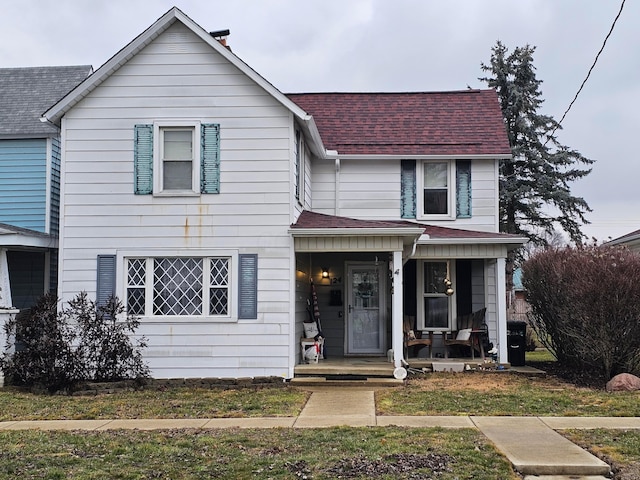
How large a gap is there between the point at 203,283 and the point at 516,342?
6.69 meters

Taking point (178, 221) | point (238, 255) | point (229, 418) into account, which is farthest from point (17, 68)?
point (229, 418)

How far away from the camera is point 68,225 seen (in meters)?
12.4

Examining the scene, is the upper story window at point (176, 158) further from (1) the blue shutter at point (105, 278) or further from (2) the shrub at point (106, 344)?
(2) the shrub at point (106, 344)

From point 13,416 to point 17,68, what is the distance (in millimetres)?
10613

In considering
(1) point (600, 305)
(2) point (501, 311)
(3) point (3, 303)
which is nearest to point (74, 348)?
(3) point (3, 303)

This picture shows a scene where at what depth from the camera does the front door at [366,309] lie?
587 inches

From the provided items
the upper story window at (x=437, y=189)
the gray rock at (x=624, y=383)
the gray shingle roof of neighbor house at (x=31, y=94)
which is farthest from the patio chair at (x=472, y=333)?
the gray shingle roof of neighbor house at (x=31, y=94)

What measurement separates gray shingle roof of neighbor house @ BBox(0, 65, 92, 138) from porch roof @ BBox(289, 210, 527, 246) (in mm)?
6121

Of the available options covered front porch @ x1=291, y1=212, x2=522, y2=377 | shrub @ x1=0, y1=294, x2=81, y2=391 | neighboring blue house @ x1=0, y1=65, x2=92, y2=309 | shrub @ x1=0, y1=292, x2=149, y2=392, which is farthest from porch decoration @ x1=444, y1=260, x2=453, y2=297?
neighboring blue house @ x1=0, y1=65, x2=92, y2=309

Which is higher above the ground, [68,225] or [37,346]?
[68,225]

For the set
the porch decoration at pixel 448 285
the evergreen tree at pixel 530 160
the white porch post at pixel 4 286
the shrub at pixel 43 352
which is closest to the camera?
the shrub at pixel 43 352

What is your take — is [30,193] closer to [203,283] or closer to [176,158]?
[176,158]

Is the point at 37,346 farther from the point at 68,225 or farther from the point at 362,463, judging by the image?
the point at 362,463

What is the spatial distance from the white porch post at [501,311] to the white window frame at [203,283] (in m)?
5.17
